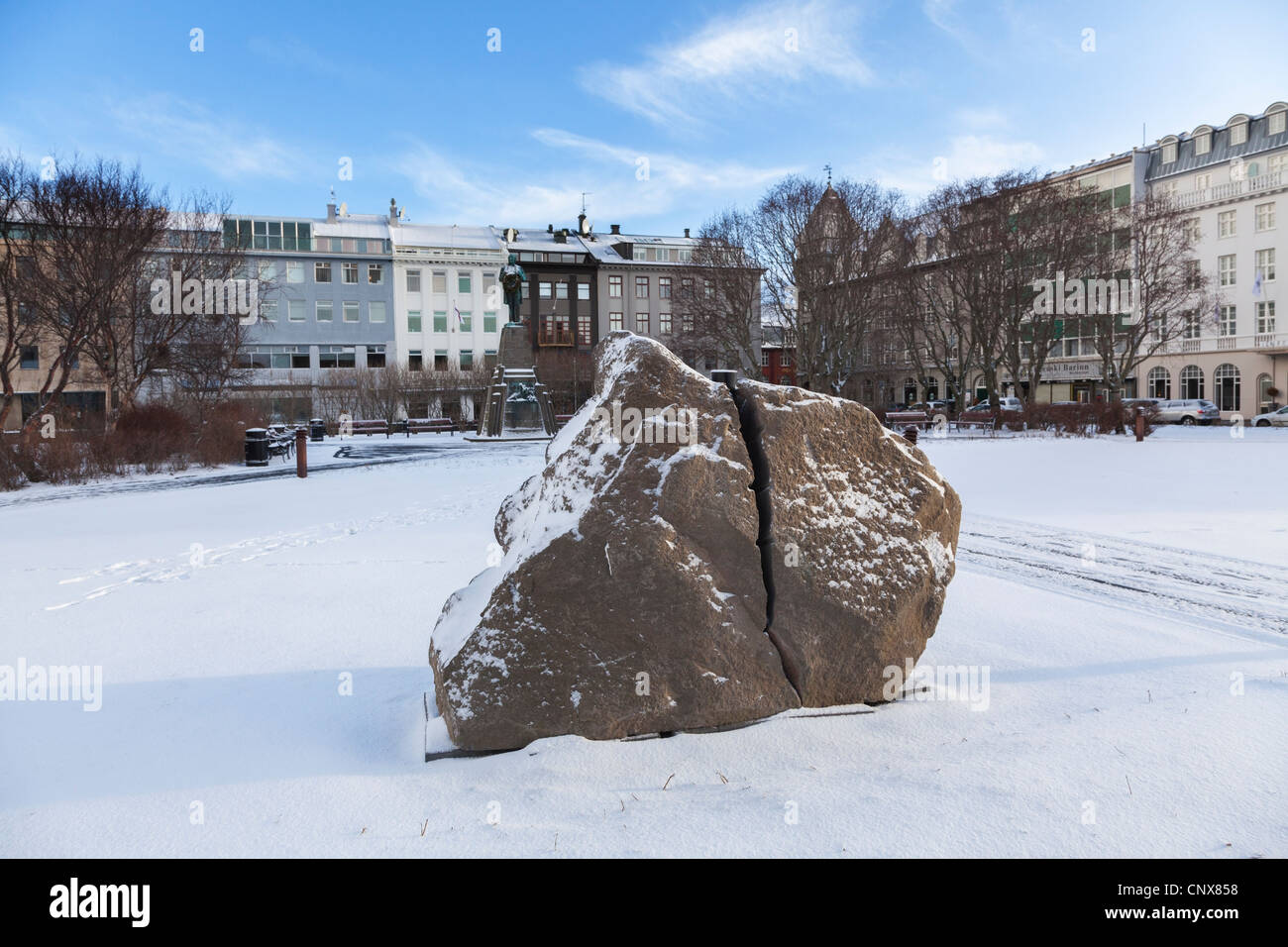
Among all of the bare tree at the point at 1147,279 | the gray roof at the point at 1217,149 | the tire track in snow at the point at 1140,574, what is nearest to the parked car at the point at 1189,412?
the bare tree at the point at 1147,279

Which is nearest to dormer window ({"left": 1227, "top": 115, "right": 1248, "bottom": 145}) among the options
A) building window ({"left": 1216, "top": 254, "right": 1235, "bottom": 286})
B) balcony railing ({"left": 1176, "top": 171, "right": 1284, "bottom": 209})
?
balcony railing ({"left": 1176, "top": 171, "right": 1284, "bottom": 209})

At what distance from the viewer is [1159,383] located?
5309 cm

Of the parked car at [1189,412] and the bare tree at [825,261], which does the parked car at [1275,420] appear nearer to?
the parked car at [1189,412]

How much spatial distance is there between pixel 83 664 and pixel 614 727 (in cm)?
354

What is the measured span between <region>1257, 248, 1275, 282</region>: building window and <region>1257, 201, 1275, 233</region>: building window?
4.09ft

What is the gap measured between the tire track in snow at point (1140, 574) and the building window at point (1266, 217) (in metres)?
49.3

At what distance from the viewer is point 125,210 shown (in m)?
21.7

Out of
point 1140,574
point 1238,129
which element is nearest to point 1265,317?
point 1238,129

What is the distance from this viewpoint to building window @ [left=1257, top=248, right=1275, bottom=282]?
4706 centimetres

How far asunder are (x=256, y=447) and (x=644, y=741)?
22399mm

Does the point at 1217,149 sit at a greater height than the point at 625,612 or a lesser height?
greater

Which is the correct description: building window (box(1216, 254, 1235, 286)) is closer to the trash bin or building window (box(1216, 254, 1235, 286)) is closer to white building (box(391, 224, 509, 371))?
white building (box(391, 224, 509, 371))

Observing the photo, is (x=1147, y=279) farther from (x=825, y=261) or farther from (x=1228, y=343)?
(x=825, y=261)
